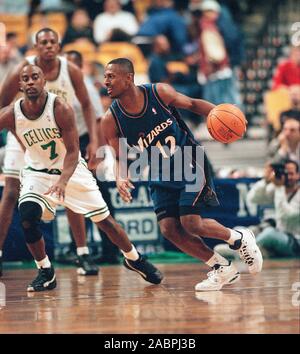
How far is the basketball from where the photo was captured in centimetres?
817

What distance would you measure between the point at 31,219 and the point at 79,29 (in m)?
7.42

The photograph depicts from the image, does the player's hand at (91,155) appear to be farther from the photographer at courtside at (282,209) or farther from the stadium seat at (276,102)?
the stadium seat at (276,102)

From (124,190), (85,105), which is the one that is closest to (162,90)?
(124,190)

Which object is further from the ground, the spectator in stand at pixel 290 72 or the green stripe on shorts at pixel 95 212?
the spectator in stand at pixel 290 72

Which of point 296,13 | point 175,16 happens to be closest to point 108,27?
point 175,16

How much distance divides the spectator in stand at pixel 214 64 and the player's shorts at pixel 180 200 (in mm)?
5929

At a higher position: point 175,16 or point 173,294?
point 175,16

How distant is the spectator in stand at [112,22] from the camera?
15875mm

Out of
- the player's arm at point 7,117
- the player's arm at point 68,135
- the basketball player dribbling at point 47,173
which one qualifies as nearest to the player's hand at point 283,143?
the basketball player dribbling at point 47,173

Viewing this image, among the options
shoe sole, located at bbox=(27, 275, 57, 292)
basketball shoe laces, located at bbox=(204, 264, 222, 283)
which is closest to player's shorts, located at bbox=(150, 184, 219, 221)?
basketball shoe laces, located at bbox=(204, 264, 222, 283)

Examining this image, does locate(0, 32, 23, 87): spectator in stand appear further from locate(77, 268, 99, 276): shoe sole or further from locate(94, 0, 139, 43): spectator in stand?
locate(77, 268, 99, 276): shoe sole

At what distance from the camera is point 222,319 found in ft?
22.5
